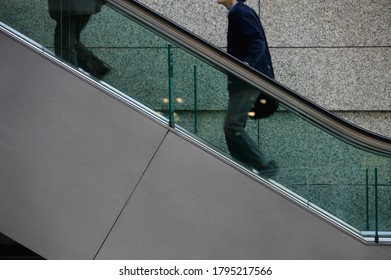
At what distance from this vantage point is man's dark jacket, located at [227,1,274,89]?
5.64m

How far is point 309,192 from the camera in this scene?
5.04 metres

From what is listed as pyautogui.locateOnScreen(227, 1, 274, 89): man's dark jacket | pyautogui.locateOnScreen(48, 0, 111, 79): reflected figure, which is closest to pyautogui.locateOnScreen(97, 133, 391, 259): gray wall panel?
pyautogui.locateOnScreen(48, 0, 111, 79): reflected figure

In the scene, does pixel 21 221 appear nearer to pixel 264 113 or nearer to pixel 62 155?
pixel 62 155

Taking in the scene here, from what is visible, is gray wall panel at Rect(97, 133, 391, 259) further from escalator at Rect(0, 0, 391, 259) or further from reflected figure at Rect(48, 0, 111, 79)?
reflected figure at Rect(48, 0, 111, 79)

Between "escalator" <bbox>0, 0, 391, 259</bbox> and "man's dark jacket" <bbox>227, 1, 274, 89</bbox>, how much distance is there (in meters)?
0.74

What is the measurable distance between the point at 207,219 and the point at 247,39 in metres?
1.38

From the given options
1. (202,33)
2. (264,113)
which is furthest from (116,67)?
(202,33)

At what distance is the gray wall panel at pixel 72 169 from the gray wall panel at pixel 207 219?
99 mm

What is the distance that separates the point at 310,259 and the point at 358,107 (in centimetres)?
346

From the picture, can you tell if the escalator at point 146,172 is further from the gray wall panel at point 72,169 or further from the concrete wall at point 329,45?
the concrete wall at point 329,45

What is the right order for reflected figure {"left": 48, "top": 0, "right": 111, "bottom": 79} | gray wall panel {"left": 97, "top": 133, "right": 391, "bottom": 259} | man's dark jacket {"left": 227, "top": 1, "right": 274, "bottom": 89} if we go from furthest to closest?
man's dark jacket {"left": 227, "top": 1, "right": 274, "bottom": 89}, reflected figure {"left": 48, "top": 0, "right": 111, "bottom": 79}, gray wall panel {"left": 97, "top": 133, "right": 391, "bottom": 259}

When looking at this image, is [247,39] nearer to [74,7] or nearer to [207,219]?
[74,7]

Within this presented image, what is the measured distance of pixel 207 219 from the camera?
16.2ft

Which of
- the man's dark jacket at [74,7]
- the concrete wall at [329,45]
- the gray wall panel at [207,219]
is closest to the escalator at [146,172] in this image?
the gray wall panel at [207,219]
